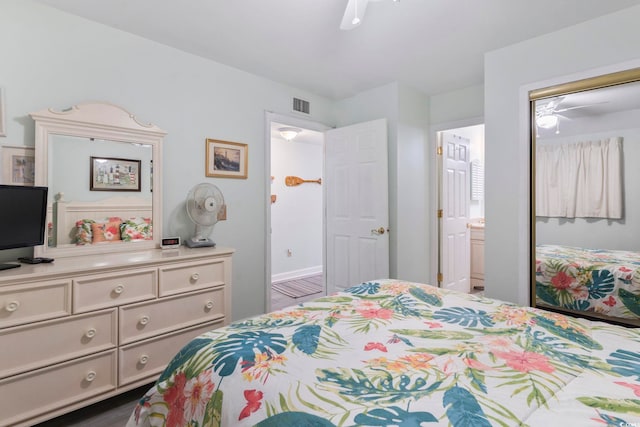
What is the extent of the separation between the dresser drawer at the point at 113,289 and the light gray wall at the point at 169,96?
606 mm

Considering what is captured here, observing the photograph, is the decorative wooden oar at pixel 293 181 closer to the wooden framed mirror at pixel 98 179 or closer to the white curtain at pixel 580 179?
the wooden framed mirror at pixel 98 179

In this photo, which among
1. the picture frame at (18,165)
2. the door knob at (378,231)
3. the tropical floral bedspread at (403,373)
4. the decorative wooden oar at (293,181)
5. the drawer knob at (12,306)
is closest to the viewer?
the tropical floral bedspread at (403,373)

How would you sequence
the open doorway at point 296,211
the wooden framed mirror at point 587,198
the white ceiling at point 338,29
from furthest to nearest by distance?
the open doorway at point 296,211 < the wooden framed mirror at point 587,198 < the white ceiling at point 338,29

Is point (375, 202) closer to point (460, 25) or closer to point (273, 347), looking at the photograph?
point (460, 25)

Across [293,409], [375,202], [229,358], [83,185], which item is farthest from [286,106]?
[293,409]

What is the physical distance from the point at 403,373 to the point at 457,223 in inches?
137

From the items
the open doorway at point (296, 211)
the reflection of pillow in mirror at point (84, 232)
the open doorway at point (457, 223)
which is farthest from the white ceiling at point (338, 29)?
the open doorway at point (296, 211)

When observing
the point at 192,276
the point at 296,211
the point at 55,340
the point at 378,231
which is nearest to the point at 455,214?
the point at 378,231

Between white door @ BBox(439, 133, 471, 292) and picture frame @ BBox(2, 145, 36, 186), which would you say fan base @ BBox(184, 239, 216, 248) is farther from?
white door @ BBox(439, 133, 471, 292)

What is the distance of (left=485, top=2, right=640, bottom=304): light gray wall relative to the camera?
2266mm

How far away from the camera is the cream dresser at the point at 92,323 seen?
1.64 m

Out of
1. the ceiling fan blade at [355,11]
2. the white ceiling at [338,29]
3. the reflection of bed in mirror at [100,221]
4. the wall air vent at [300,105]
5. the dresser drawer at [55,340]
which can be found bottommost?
the dresser drawer at [55,340]

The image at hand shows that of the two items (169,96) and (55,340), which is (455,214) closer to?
(169,96)

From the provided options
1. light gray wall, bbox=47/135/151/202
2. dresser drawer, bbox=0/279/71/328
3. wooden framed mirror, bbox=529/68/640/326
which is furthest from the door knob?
dresser drawer, bbox=0/279/71/328
